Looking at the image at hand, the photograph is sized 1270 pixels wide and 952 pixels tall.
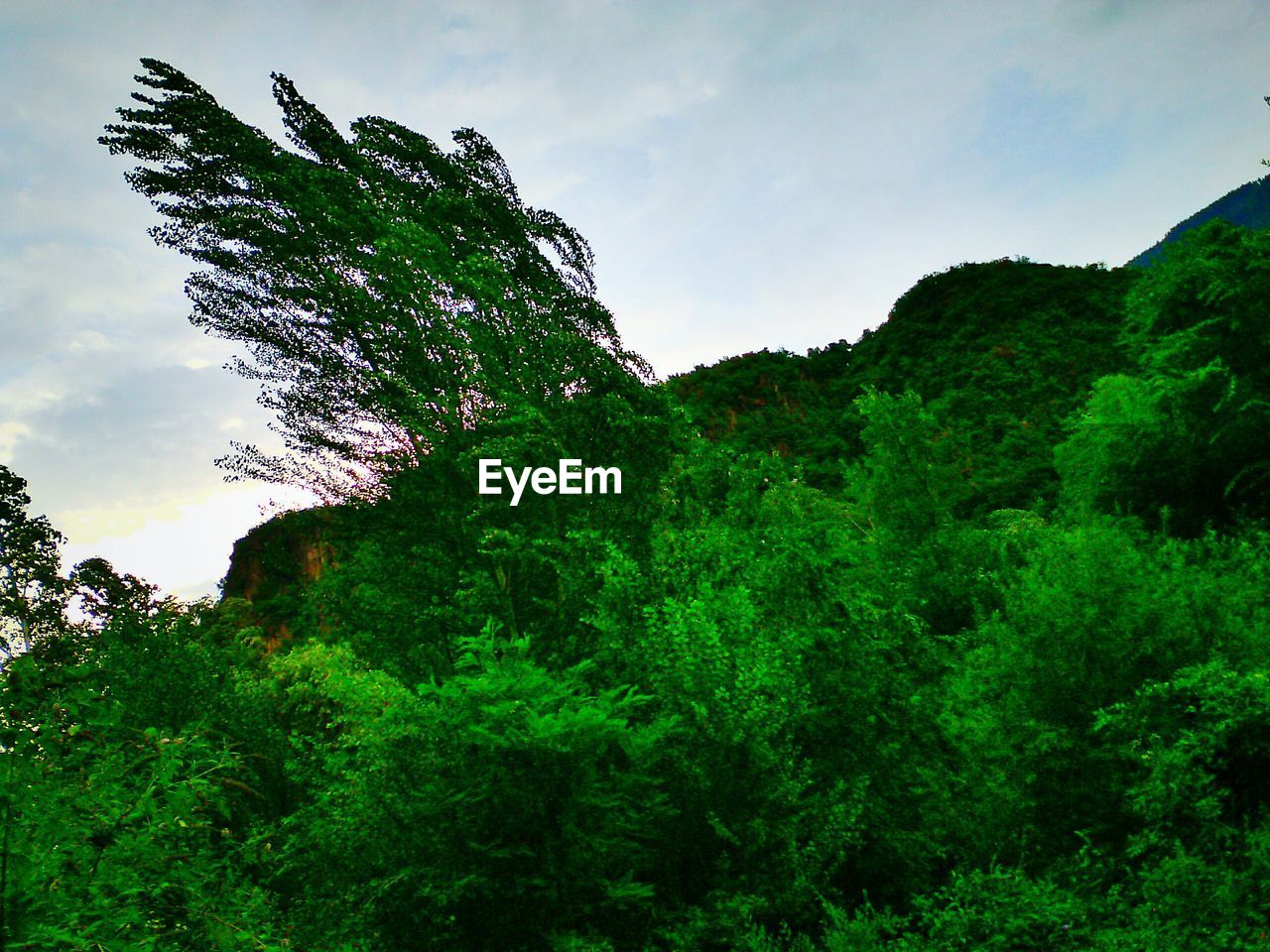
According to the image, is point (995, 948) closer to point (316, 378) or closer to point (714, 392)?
point (316, 378)

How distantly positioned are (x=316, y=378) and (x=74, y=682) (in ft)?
24.1

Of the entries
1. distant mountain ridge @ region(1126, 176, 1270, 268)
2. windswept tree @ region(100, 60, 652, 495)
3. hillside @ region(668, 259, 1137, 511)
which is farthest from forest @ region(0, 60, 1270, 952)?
distant mountain ridge @ region(1126, 176, 1270, 268)

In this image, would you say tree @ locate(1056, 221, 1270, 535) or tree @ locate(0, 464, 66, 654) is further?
tree @ locate(1056, 221, 1270, 535)

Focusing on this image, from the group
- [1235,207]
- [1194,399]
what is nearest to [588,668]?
[1194,399]

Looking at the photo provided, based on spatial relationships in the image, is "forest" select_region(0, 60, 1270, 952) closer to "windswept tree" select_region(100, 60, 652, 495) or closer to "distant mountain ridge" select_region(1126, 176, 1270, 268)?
"windswept tree" select_region(100, 60, 652, 495)

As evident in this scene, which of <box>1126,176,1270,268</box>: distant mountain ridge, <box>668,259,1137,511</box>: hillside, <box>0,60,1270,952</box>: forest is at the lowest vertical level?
<box>0,60,1270,952</box>: forest

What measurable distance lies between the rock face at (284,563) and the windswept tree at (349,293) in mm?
696

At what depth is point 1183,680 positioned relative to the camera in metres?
7.25

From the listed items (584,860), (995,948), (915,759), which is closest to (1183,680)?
(915,759)

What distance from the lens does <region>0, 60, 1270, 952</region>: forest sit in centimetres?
541

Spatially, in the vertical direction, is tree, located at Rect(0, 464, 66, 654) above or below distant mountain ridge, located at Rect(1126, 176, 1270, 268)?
below

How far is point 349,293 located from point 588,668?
7.03 meters

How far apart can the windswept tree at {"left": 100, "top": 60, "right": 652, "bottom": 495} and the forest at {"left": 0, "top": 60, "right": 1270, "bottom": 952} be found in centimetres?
7

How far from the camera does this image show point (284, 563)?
36.0 ft
